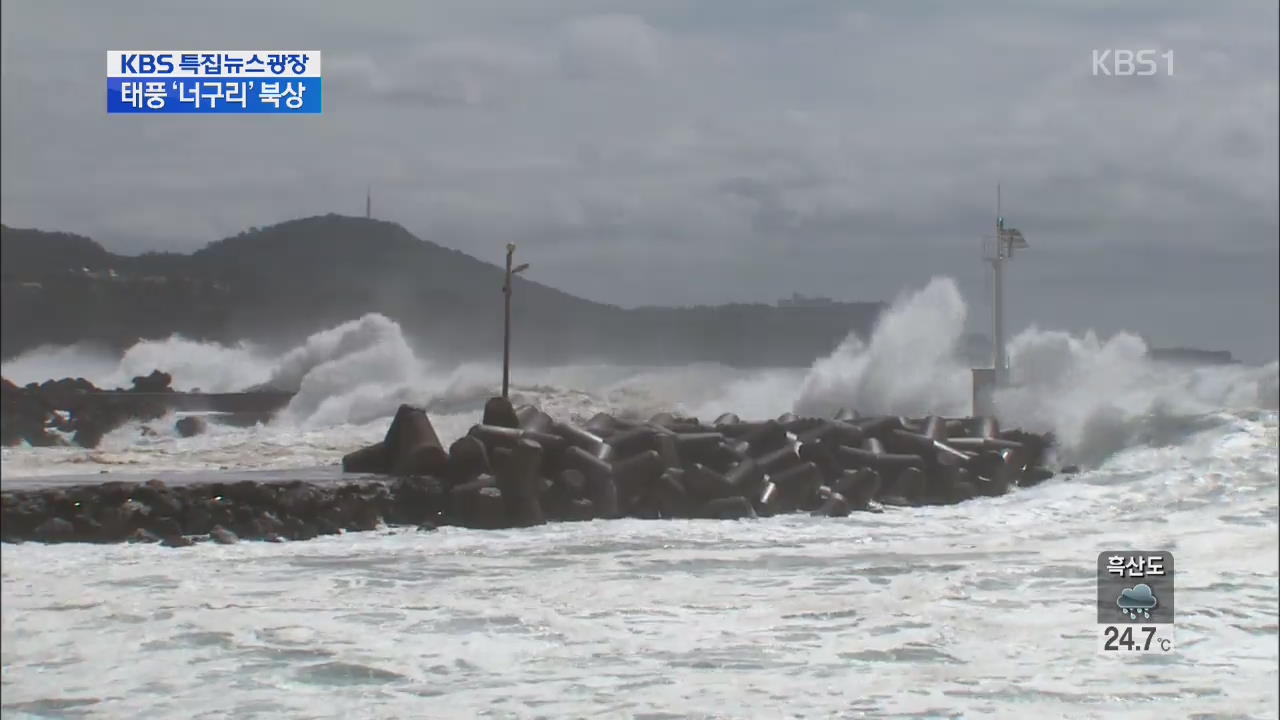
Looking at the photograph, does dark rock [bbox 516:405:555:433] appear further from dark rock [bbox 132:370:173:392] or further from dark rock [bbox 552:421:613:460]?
dark rock [bbox 132:370:173:392]

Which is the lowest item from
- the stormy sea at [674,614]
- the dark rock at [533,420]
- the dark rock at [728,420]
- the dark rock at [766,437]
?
the stormy sea at [674,614]

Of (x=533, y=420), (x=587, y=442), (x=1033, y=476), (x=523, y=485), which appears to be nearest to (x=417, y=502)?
(x=523, y=485)

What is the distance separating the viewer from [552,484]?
40.8ft

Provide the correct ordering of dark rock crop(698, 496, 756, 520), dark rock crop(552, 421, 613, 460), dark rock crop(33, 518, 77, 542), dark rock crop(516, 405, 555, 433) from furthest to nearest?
dark rock crop(516, 405, 555, 433), dark rock crop(552, 421, 613, 460), dark rock crop(698, 496, 756, 520), dark rock crop(33, 518, 77, 542)

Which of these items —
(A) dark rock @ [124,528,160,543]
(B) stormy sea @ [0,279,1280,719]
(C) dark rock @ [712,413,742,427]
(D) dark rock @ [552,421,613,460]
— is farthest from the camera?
(C) dark rock @ [712,413,742,427]

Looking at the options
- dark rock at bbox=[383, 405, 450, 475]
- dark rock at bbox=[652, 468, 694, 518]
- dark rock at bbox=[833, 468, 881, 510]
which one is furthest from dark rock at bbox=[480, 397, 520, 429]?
dark rock at bbox=[833, 468, 881, 510]

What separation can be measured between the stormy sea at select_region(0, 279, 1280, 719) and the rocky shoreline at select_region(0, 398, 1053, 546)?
29 cm

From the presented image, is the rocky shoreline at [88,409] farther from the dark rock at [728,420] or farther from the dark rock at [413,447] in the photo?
the dark rock at [728,420]

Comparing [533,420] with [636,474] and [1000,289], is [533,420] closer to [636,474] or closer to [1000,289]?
[636,474]

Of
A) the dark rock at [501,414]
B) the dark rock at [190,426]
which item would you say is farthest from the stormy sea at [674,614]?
the dark rock at [190,426]

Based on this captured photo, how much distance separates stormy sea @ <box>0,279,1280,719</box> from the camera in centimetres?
604
